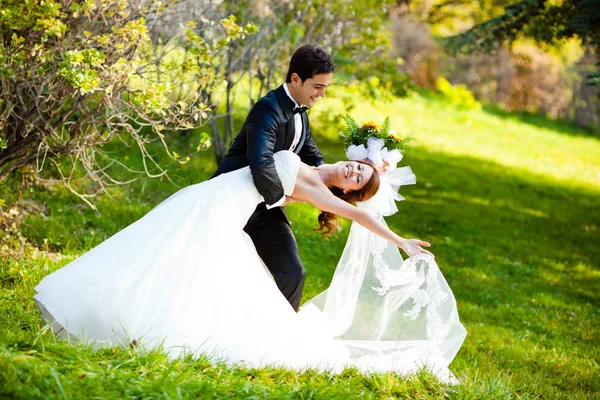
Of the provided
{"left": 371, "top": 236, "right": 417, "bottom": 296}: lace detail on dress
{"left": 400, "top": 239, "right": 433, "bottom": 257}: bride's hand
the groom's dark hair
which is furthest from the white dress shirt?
{"left": 400, "top": 239, "right": 433, "bottom": 257}: bride's hand

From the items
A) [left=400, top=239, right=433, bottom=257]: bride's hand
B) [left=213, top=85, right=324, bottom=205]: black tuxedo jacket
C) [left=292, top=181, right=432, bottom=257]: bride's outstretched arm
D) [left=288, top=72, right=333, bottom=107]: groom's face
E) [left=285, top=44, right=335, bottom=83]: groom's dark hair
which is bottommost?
[left=400, top=239, right=433, bottom=257]: bride's hand

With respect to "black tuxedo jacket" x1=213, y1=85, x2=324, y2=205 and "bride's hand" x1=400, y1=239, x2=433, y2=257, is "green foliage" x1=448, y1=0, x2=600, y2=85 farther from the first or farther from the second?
"bride's hand" x1=400, y1=239, x2=433, y2=257

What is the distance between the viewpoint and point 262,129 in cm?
457

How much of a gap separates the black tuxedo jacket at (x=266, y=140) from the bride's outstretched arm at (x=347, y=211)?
17cm

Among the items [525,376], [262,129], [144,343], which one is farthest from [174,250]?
[525,376]

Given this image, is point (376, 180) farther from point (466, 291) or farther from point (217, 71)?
point (217, 71)

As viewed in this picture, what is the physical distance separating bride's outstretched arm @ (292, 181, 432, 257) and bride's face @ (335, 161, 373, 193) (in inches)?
7.1

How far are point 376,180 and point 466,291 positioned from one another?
3.29 m

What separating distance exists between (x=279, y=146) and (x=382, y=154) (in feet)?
2.29

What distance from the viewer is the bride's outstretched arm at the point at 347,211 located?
449 cm

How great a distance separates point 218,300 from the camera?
14.2ft

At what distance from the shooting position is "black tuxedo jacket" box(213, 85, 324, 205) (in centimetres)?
448

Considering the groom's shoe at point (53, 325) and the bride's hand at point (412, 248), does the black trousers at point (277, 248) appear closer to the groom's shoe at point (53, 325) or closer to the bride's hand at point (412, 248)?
the bride's hand at point (412, 248)

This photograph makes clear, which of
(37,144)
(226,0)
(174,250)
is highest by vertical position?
(226,0)
